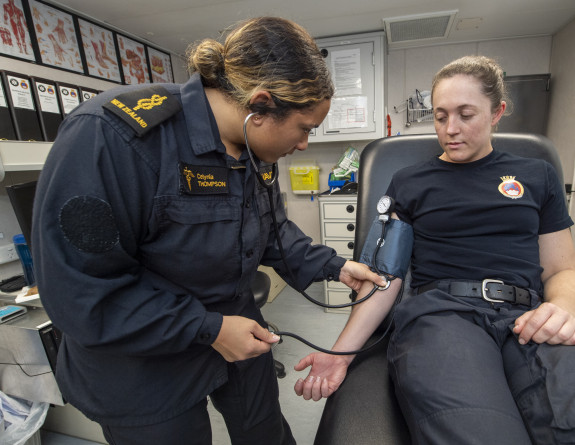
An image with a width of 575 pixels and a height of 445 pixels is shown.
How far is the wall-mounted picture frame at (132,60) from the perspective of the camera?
227cm

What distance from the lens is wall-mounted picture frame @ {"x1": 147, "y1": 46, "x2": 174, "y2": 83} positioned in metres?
2.54

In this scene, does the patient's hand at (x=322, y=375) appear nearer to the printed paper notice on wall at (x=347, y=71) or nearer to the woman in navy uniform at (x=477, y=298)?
the woman in navy uniform at (x=477, y=298)

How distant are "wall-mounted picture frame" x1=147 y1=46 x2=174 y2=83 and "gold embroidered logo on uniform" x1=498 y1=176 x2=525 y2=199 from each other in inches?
99.2

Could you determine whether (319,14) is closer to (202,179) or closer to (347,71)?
(347,71)

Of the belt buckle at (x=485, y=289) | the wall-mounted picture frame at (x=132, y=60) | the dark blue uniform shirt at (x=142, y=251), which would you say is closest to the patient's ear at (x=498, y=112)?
the belt buckle at (x=485, y=289)

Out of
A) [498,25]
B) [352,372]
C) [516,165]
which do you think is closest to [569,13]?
[498,25]

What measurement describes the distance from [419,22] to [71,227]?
99.4 inches

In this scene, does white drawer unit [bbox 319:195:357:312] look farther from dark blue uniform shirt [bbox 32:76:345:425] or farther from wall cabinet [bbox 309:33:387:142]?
dark blue uniform shirt [bbox 32:76:345:425]

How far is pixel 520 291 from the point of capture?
866 mm

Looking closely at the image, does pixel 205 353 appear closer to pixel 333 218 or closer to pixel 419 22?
pixel 333 218

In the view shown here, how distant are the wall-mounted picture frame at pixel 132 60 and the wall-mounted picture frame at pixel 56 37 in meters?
0.34

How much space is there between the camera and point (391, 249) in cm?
102

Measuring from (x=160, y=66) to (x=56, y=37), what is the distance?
2.85ft

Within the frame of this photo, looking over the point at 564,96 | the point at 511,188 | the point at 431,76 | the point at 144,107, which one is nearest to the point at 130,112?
the point at 144,107
